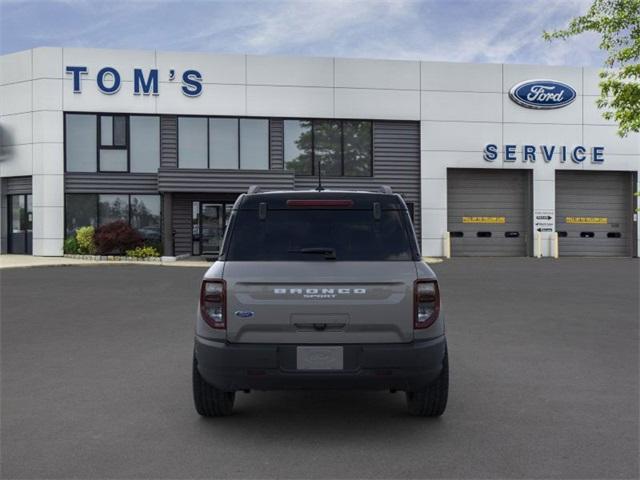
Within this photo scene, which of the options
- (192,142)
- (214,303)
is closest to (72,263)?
(192,142)

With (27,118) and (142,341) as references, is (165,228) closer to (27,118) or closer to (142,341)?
(27,118)

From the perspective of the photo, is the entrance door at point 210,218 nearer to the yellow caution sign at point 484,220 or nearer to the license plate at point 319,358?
the yellow caution sign at point 484,220

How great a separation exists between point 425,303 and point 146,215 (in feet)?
77.9

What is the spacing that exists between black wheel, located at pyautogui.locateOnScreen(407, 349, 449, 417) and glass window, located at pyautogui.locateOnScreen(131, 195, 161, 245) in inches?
902

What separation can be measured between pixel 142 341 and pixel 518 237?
2409 centimetres

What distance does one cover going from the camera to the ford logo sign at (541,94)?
28484 millimetres

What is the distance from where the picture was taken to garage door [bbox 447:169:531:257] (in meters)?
28.7

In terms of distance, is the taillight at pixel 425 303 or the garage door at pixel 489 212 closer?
the taillight at pixel 425 303

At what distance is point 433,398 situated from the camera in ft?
15.8

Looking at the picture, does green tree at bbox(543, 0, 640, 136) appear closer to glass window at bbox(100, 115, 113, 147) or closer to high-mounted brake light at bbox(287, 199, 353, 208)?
high-mounted brake light at bbox(287, 199, 353, 208)

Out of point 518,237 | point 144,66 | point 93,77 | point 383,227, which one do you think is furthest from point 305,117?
point 383,227

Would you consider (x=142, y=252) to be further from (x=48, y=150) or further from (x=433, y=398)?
(x=433, y=398)

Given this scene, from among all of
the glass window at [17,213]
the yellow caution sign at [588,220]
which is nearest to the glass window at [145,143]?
the glass window at [17,213]

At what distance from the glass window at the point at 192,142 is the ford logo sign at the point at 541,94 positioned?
14.0m
